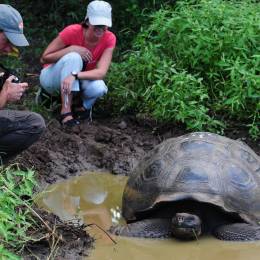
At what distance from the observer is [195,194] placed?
5305 mm

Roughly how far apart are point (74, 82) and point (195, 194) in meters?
2.77

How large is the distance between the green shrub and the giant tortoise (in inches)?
66.9

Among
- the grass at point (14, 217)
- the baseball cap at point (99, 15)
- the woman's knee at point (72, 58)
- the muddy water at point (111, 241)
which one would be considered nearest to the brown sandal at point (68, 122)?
the woman's knee at point (72, 58)

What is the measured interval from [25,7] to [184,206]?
21.0ft

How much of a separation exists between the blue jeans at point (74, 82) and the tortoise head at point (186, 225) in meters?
2.78

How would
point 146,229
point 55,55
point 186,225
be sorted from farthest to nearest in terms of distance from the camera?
point 55,55 < point 146,229 < point 186,225

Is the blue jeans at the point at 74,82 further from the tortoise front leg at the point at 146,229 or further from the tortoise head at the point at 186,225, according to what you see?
the tortoise head at the point at 186,225

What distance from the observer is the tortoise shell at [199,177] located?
5367mm

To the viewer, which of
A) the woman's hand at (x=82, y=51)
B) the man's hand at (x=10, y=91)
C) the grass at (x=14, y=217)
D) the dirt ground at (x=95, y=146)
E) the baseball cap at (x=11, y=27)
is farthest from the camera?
the woman's hand at (x=82, y=51)

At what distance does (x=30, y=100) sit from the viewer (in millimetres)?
8445

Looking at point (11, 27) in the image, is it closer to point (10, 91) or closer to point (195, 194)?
point (10, 91)

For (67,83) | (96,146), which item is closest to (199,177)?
(96,146)

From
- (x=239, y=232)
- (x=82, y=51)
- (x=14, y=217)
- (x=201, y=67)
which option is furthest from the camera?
(x=201, y=67)

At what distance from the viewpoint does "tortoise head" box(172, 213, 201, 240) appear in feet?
17.3
